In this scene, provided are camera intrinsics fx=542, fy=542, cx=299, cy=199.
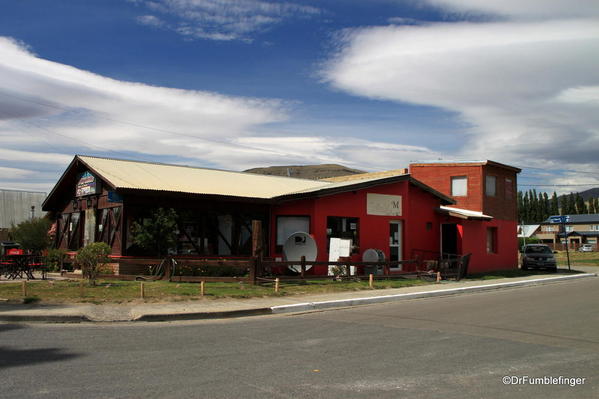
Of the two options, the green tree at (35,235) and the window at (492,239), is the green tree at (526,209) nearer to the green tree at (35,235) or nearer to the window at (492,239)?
the window at (492,239)

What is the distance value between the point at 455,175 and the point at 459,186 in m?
0.67

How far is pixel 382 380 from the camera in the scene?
22.2 feet

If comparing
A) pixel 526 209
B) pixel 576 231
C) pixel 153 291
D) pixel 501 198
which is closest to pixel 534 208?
pixel 526 209

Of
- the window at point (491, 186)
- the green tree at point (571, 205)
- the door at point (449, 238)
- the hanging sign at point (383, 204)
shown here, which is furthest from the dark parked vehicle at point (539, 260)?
the green tree at point (571, 205)

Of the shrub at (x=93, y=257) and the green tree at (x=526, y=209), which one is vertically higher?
the green tree at (x=526, y=209)

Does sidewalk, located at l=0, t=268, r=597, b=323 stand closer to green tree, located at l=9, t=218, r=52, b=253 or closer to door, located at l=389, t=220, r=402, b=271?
door, located at l=389, t=220, r=402, b=271

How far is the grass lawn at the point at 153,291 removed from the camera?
1382cm

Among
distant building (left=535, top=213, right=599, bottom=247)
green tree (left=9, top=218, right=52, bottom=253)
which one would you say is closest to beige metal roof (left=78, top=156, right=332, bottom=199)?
green tree (left=9, top=218, right=52, bottom=253)

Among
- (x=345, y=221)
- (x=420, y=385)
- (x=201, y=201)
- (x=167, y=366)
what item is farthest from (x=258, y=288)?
(x=420, y=385)

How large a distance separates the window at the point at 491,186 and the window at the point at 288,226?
1330 cm

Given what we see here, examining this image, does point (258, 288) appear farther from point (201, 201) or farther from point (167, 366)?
point (167, 366)

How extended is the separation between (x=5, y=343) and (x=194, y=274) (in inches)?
409

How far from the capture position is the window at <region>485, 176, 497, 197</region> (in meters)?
30.7

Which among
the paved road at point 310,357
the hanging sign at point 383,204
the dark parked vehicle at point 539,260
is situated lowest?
the paved road at point 310,357
